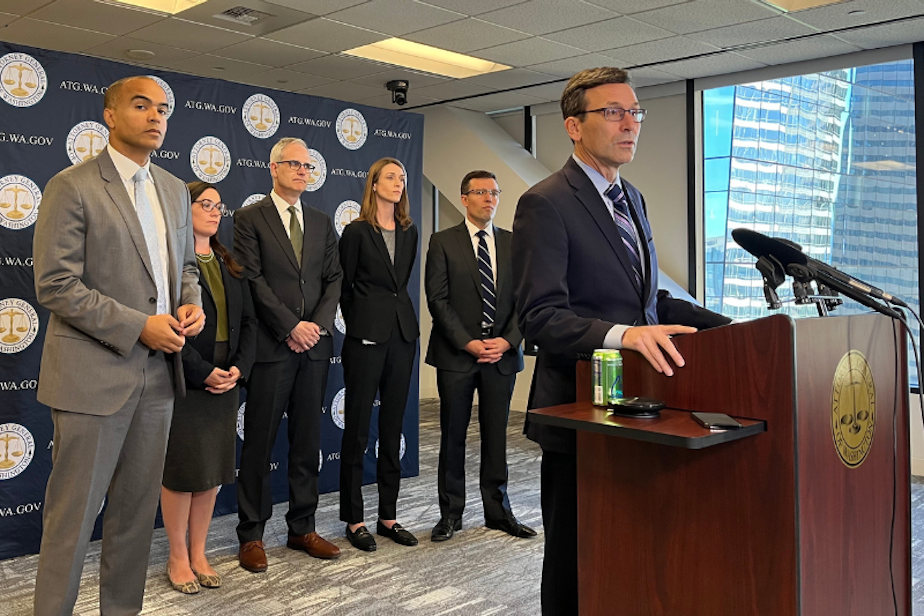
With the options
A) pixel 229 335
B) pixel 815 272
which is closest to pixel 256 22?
pixel 229 335

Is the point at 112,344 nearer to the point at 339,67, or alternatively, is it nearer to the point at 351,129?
the point at 351,129

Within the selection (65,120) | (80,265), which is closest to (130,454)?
(80,265)

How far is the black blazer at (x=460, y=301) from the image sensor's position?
164 inches

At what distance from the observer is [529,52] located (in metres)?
6.34

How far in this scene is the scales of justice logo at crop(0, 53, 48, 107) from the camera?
148 inches

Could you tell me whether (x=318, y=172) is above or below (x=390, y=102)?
below

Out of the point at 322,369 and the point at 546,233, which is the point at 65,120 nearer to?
the point at 322,369

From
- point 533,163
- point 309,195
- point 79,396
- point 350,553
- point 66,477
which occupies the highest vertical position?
point 533,163

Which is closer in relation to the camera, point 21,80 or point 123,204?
point 123,204

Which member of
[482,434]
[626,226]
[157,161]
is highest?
[157,161]

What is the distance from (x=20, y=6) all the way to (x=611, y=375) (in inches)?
202

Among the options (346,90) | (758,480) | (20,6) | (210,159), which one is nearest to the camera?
(758,480)

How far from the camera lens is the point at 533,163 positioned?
27.0ft

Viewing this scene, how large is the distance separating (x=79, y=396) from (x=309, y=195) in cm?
261
